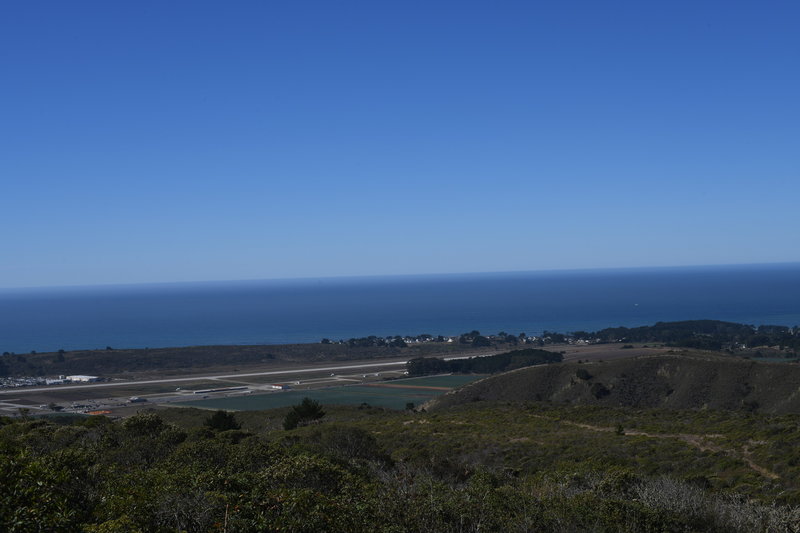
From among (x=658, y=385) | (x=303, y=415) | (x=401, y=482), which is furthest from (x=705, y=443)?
(x=658, y=385)

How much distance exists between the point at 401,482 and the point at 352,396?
5558 centimetres

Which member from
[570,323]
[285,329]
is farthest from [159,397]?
[570,323]

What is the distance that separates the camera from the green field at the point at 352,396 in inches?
2425

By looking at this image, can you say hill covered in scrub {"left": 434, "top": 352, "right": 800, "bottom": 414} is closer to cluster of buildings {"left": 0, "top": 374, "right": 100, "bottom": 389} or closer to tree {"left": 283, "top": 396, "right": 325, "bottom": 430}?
tree {"left": 283, "top": 396, "right": 325, "bottom": 430}

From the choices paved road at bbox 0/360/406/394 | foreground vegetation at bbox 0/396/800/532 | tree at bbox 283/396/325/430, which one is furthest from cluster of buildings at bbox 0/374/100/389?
foreground vegetation at bbox 0/396/800/532

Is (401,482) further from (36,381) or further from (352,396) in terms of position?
(36,381)

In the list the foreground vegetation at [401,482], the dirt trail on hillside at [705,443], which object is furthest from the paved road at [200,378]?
the dirt trail on hillside at [705,443]

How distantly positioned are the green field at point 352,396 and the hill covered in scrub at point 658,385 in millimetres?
7118

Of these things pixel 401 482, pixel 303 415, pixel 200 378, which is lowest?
pixel 200 378

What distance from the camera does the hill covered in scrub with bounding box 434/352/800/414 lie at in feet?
158

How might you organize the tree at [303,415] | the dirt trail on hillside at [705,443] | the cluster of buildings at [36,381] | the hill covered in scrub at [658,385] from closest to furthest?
the dirt trail on hillside at [705,443] < the tree at [303,415] < the hill covered in scrub at [658,385] < the cluster of buildings at [36,381]

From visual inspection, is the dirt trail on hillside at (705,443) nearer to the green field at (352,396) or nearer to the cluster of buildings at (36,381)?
the green field at (352,396)

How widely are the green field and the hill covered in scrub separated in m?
7.12

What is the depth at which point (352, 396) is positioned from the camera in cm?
6731
